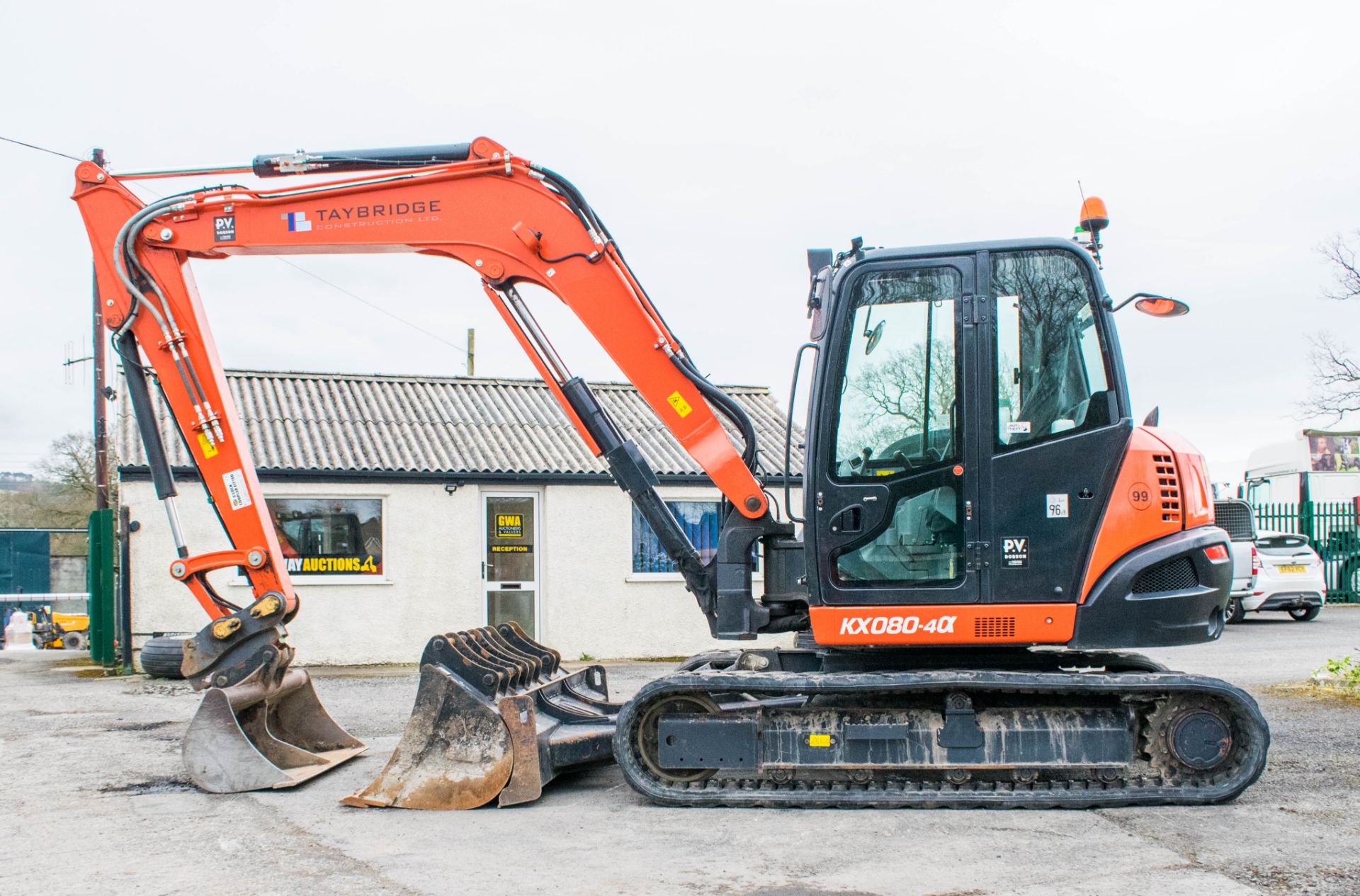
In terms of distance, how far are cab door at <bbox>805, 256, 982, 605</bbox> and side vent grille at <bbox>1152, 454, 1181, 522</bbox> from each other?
997 mm

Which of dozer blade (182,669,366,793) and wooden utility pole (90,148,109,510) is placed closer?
dozer blade (182,669,366,793)

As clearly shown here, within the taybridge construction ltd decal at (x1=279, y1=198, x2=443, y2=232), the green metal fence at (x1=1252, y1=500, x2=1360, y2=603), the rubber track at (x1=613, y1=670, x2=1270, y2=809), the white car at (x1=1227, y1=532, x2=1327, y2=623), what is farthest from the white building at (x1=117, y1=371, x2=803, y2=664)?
the green metal fence at (x1=1252, y1=500, x2=1360, y2=603)

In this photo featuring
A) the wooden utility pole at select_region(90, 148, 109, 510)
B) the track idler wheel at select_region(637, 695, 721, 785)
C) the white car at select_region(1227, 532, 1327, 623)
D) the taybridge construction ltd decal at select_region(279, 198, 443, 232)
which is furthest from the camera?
the white car at select_region(1227, 532, 1327, 623)

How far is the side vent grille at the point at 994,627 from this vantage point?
6.16 metres

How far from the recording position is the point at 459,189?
23.0 feet

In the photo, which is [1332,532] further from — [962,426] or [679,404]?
[679,404]

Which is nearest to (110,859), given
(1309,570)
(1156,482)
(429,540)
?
(1156,482)

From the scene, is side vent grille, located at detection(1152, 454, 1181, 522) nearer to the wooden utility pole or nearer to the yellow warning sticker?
the yellow warning sticker

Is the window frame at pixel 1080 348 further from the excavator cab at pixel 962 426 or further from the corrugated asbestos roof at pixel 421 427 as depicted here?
the corrugated asbestos roof at pixel 421 427

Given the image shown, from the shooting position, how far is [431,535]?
15.2 m

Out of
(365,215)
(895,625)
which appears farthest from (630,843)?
(365,215)

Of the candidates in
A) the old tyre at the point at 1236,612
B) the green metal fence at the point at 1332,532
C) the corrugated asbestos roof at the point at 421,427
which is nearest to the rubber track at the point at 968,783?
the corrugated asbestos roof at the point at 421,427

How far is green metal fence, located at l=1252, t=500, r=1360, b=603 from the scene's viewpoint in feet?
77.1

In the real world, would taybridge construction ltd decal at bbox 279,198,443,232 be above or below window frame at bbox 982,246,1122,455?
above
